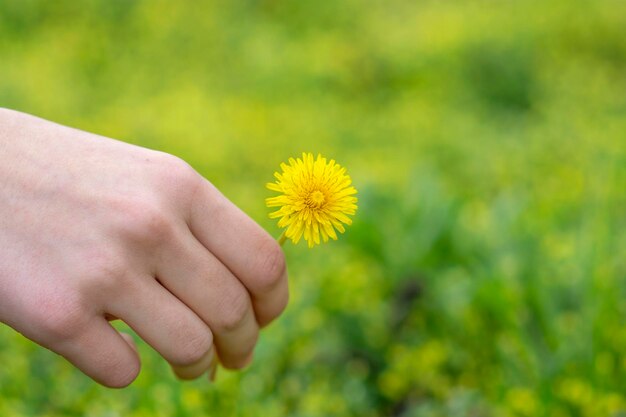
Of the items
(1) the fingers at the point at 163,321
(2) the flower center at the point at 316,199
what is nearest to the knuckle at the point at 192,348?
(1) the fingers at the point at 163,321

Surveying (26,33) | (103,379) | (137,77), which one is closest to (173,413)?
(103,379)

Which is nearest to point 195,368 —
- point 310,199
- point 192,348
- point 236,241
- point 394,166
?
point 192,348

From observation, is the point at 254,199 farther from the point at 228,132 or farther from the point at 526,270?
the point at 526,270

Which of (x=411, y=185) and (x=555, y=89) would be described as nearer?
(x=411, y=185)

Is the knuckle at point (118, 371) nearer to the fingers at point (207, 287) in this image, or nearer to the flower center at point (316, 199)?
the fingers at point (207, 287)

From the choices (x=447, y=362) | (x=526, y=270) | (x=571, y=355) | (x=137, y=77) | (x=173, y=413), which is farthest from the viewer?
(x=137, y=77)

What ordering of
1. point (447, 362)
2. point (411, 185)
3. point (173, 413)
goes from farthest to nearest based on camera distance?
point (411, 185) → point (447, 362) → point (173, 413)

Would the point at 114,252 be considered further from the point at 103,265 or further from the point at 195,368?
the point at 195,368
